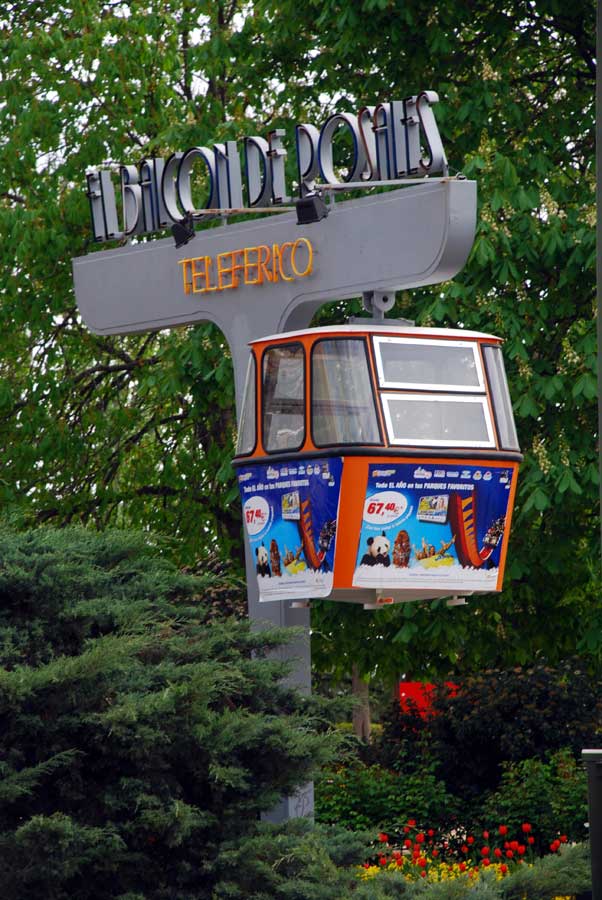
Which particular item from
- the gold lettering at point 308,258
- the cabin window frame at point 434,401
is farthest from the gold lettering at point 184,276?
the cabin window frame at point 434,401

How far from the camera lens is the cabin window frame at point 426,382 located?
1052 cm

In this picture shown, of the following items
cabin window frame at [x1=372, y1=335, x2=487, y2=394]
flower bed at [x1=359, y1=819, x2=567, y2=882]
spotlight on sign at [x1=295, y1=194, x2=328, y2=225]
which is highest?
spotlight on sign at [x1=295, y1=194, x2=328, y2=225]

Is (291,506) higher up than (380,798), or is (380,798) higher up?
(291,506)

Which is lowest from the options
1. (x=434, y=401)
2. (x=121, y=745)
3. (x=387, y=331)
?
(x=121, y=745)

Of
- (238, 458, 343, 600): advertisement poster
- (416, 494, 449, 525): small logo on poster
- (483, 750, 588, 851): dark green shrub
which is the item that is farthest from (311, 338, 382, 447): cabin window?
(483, 750, 588, 851): dark green shrub

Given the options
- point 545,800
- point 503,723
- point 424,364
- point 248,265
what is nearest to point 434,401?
point 424,364

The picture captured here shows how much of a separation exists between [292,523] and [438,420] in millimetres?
1207

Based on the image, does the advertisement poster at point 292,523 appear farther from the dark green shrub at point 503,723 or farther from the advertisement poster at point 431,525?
the dark green shrub at point 503,723

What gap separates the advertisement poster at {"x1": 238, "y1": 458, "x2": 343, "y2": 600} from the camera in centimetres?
1042

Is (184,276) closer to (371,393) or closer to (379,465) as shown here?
(371,393)

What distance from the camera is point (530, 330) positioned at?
15.5 m

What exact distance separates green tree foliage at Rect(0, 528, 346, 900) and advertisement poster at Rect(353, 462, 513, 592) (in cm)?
133

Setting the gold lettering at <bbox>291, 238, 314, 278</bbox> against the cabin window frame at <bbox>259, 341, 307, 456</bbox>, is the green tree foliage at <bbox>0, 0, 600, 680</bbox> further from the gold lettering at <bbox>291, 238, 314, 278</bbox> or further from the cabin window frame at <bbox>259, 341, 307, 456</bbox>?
the cabin window frame at <bbox>259, 341, 307, 456</bbox>

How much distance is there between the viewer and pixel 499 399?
11000mm
